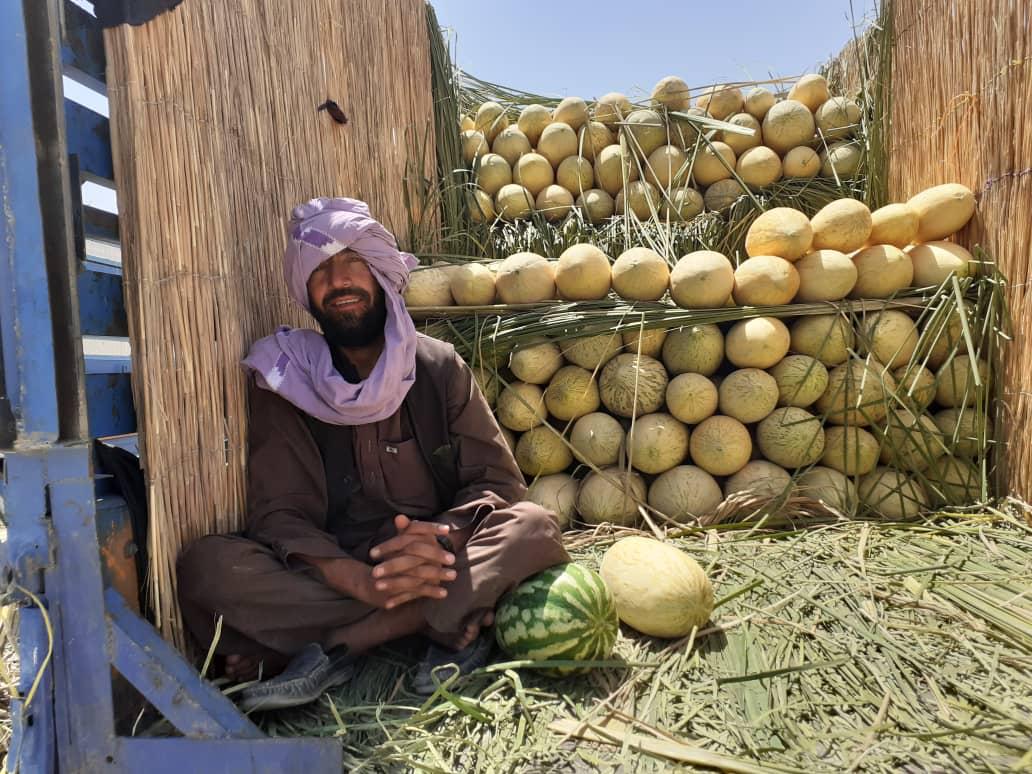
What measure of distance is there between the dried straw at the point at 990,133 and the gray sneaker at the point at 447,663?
2690 mm

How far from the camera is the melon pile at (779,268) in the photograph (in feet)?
10.7

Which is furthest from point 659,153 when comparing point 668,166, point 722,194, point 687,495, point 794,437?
point 687,495

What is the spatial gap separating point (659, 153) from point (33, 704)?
4.70 m

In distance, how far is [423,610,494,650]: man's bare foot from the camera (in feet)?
6.95

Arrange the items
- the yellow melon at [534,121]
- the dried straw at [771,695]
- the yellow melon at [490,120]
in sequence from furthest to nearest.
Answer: the yellow melon at [490,120] < the yellow melon at [534,121] < the dried straw at [771,695]

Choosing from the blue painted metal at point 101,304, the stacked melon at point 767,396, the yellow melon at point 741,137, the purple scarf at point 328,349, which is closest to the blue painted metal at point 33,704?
the blue painted metal at point 101,304

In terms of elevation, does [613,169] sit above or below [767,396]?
above

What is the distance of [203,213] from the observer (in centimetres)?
198

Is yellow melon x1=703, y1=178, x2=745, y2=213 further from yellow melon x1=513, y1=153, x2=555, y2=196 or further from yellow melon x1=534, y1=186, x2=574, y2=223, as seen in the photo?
yellow melon x1=513, y1=153, x2=555, y2=196

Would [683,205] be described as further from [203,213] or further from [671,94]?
[203,213]

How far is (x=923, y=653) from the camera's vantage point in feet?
6.69

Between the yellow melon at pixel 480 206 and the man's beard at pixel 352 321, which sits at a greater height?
the yellow melon at pixel 480 206

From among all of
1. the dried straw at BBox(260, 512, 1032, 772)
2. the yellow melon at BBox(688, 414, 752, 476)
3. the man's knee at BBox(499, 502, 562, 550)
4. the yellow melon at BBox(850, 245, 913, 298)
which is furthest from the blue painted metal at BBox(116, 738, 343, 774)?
the yellow melon at BBox(850, 245, 913, 298)

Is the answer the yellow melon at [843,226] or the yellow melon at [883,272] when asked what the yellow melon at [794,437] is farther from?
the yellow melon at [843,226]
